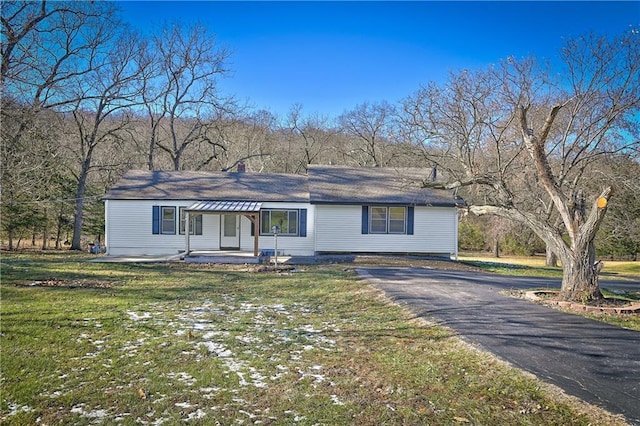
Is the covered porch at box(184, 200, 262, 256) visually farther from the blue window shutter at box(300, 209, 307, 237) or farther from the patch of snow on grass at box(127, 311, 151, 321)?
the patch of snow on grass at box(127, 311, 151, 321)

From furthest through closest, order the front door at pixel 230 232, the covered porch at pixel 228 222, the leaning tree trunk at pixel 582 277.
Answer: the front door at pixel 230 232 → the covered porch at pixel 228 222 → the leaning tree trunk at pixel 582 277

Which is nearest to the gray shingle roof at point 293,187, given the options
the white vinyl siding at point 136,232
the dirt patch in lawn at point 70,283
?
the white vinyl siding at point 136,232

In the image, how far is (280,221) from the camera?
18938 millimetres

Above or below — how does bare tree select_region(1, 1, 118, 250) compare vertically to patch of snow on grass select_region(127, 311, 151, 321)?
above

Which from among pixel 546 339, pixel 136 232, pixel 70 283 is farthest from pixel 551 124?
pixel 136 232

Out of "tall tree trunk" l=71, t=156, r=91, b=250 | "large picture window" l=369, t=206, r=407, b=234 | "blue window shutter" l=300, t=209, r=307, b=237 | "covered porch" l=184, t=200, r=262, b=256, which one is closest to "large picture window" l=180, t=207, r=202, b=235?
"covered porch" l=184, t=200, r=262, b=256

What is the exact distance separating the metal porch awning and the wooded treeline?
5.07 meters

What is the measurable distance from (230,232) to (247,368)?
49.1ft

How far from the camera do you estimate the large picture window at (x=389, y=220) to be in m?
18.6

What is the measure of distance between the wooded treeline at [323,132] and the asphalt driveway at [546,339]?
2453 mm

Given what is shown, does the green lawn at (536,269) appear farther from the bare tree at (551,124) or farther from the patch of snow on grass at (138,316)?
the patch of snow on grass at (138,316)

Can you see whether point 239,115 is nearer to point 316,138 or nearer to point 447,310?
point 316,138

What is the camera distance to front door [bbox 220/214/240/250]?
19219 mm

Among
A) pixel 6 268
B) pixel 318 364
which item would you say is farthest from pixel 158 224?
pixel 318 364
